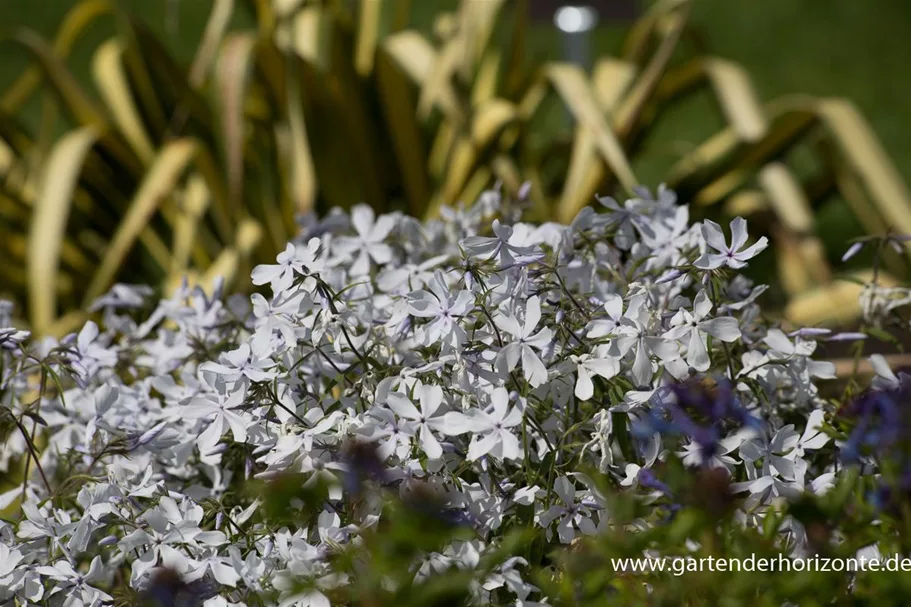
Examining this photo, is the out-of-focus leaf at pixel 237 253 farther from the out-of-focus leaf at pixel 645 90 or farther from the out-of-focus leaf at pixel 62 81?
the out-of-focus leaf at pixel 645 90

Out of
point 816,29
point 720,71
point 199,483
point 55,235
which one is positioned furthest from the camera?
point 816,29

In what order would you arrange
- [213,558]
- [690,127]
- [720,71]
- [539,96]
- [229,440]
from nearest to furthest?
[213,558], [229,440], [720,71], [539,96], [690,127]

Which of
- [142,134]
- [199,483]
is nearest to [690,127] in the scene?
[142,134]

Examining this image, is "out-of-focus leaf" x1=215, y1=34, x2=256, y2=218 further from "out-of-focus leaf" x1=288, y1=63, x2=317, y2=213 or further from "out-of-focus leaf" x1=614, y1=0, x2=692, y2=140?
"out-of-focus leaf" x1=614, y1=0, x2=692, y2=140

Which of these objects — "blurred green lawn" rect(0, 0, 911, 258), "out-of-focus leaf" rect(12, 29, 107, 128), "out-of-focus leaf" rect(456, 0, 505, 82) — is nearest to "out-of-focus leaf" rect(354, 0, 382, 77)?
"out-of-focus leaf" rect(456, 0, 505, 82)

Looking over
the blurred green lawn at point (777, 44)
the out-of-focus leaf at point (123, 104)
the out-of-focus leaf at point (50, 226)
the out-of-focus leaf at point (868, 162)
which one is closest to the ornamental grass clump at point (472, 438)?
the out-of-focus leaf at point (50, 226)

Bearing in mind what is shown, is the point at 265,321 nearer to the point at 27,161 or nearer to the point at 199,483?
the point at 199,483

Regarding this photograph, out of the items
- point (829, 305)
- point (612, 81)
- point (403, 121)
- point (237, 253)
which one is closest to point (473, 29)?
point (403, 121)

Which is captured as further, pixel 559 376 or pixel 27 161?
pixel 27 161
